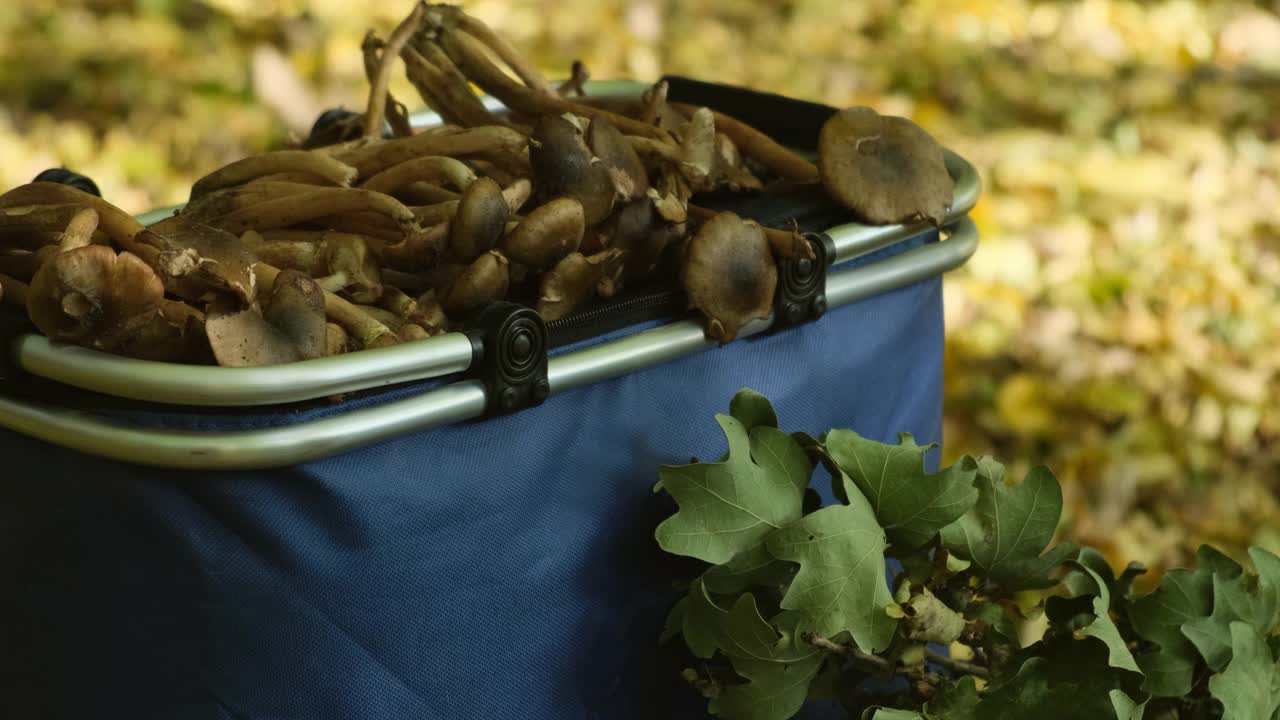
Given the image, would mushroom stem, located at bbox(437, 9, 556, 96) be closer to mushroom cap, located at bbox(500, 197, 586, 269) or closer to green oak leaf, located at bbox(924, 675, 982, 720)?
mushroom cap, located at bbox(500, 197, 586, 269)

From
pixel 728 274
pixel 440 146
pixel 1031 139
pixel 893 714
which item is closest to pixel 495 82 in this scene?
pixel 440 146

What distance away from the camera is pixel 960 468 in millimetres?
987

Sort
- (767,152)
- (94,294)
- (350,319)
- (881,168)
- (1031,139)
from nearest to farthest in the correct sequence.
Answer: (94,294) < (350,319) < (881,168) < (767,152) < (1031,139)

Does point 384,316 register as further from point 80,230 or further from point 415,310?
point 80,230

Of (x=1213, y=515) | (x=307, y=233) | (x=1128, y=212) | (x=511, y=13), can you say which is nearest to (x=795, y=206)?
(x=307, y=233)

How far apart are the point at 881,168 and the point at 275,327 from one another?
0.60 m

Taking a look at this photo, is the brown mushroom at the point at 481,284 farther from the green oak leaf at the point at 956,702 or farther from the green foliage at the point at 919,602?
the green oak leaf at the point at 956,702

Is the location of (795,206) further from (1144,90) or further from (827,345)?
(1144,90)

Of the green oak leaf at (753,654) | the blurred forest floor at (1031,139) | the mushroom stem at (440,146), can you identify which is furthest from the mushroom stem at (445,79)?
the blurred forest floor at (1031,139)

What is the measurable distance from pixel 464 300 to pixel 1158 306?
2.16 meters

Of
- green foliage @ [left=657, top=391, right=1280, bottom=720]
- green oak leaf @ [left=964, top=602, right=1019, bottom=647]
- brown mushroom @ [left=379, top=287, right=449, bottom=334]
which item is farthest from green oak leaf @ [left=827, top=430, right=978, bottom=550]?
brown mushroom @ [left=379, top=287, right=449, bottom=334]

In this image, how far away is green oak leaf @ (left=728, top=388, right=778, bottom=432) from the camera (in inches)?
39.7

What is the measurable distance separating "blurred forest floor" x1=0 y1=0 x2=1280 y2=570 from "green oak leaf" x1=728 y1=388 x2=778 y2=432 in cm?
131

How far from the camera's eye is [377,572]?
0.86 meters
